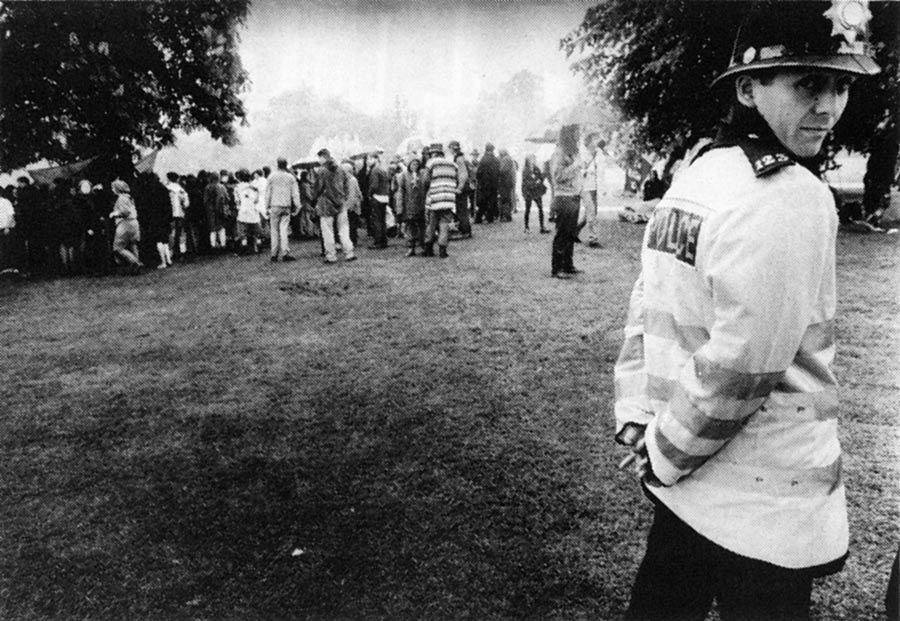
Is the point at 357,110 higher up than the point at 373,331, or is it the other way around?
the point at 357,110

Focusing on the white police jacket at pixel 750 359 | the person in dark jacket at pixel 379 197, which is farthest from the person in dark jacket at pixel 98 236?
the white police jacket at pixel 750 359

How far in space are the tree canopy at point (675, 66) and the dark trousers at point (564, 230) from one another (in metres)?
4.37

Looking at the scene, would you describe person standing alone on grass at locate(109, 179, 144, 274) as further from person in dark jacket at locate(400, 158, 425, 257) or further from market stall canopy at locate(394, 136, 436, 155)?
market stall canopy at locate(394, 136, 436, 155)

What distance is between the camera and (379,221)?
13398mm

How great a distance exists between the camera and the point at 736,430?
1415 millimetres

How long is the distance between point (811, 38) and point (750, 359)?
0.72m

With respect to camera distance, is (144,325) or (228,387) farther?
(144,325)

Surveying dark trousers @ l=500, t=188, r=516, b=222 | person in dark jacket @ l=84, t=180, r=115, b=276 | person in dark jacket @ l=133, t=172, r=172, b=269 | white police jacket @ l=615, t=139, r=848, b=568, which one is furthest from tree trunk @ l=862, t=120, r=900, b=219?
person in dark jacket @ l=84, t=180, r=115, b=276

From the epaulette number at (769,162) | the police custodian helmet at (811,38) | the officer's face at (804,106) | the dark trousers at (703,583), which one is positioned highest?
the police custodian helmet at (811,38)

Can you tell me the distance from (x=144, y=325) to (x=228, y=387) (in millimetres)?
2908

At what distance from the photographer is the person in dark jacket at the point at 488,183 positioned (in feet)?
53.9

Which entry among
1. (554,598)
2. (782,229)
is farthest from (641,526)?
(782,229)

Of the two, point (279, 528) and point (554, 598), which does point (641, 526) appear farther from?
point (279, 528)

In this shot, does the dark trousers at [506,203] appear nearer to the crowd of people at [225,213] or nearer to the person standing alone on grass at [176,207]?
the crowd of people at [225,213]
